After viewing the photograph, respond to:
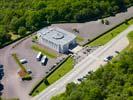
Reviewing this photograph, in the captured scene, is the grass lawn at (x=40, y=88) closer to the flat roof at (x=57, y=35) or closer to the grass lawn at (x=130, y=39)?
the flat roof at (x=57, y=35)

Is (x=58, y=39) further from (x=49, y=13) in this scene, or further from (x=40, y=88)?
(x=40, y=88)

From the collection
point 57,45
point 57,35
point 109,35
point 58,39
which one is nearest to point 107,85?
point 57,45

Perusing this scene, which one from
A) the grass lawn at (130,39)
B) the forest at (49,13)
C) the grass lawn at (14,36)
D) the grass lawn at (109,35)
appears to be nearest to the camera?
the grass lawn at (130,39)

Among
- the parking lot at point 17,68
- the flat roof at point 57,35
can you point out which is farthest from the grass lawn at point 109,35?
the parking lot at point 17,68

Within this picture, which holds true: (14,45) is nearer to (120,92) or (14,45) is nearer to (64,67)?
(64,67)

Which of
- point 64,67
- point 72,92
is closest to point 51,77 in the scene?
point 64,67

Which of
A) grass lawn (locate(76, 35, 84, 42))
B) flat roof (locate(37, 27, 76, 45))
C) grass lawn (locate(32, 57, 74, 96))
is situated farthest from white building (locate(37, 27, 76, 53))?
grass lawn (locate(32, 57, 74, 96))
